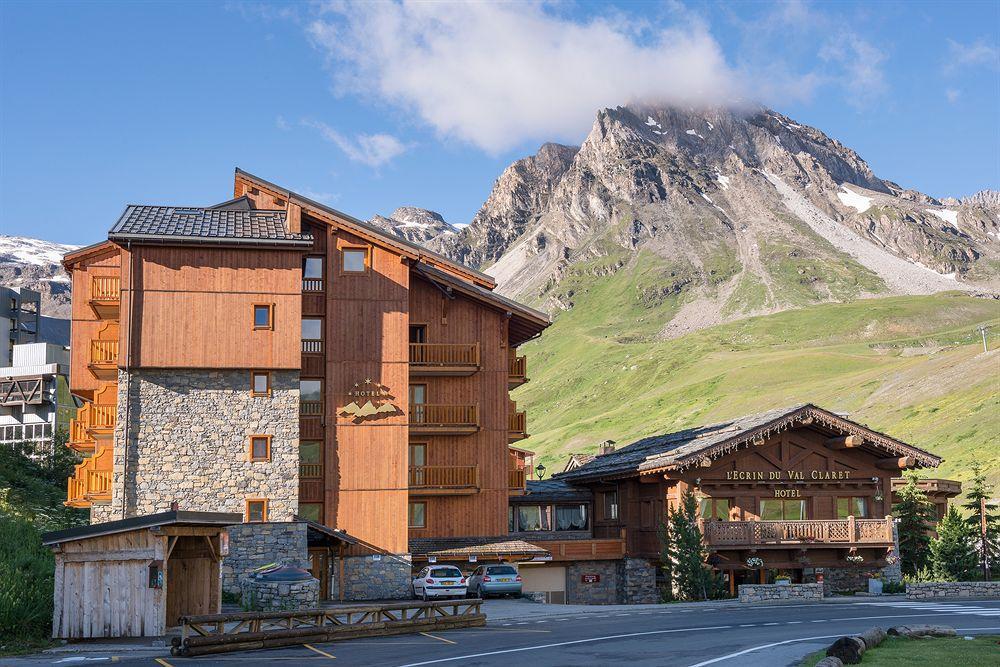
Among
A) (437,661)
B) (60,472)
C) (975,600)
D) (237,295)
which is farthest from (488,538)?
(60,472)

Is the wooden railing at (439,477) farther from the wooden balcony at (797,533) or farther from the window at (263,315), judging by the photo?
the wooden balcony at (797,533)

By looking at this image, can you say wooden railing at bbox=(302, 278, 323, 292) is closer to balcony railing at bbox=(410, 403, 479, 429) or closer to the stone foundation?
balcony railing at bbox=(410, 403, 479, 429)

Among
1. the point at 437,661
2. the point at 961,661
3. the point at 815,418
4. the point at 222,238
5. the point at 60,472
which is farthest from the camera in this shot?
the point at 60,472

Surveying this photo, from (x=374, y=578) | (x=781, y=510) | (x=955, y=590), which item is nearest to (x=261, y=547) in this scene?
(x=374, y=578)

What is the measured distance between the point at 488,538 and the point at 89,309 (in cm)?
2196

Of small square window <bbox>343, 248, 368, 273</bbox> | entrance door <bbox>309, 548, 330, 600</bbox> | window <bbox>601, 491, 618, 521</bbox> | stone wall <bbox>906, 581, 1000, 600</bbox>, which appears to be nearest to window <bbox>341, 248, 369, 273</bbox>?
small square window <bbox>343, 248, 368, 273</bbox>

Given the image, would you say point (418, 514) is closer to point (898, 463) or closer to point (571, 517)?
point (571, 517)

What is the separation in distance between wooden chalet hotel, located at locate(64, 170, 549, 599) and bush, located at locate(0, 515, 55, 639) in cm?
803

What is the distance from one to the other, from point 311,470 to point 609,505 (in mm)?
17158

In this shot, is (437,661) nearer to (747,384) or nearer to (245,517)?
(245,517)

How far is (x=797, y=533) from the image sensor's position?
157ft

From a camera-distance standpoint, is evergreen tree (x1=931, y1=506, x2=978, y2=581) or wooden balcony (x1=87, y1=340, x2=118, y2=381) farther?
evergreen tree (x1=931, y1=506, x2=978, y2=581)

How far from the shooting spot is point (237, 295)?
44469 millimetres

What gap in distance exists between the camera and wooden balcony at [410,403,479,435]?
1937 inches
